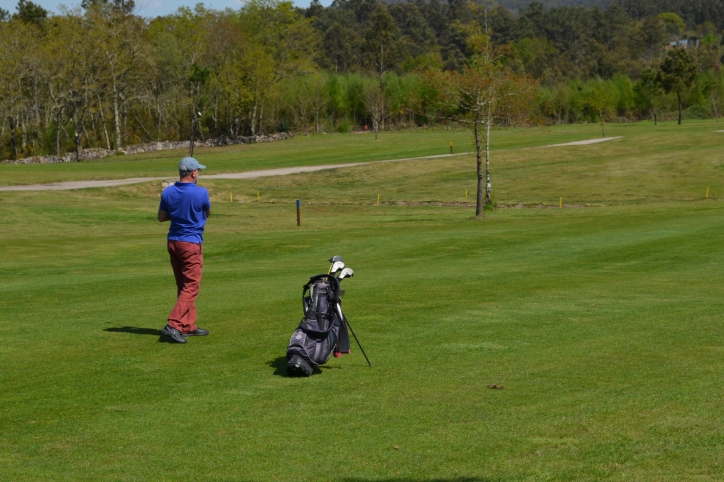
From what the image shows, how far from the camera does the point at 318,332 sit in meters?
10.3

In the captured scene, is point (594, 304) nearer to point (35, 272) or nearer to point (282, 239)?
point (35, 272)

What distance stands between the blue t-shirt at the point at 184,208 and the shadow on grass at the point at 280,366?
7.29 feet

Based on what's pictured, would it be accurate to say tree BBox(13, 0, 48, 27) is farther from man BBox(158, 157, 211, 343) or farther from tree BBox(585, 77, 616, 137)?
man BBox(158, 157, 211, 343)

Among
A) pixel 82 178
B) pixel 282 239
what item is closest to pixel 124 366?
pixel 282 239

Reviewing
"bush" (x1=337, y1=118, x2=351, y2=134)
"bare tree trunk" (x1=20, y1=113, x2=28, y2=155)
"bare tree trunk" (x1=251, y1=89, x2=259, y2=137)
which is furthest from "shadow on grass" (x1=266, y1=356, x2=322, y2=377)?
"bush" (x1=337, y1=118, x2=351, y2=134)

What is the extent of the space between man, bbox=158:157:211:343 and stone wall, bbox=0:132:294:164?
94.1 meters

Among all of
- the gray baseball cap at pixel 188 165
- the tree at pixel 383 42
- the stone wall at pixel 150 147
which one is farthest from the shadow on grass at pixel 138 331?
the tree at pixel 383 42

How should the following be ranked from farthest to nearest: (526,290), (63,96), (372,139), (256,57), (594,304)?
(256,57)
(372,139)
(63,96)
(526,290)
(594,304)

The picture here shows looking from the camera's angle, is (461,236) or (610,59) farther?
(610,59)

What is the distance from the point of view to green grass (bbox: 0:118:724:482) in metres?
7.34

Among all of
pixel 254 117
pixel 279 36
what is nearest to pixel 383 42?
pixel 279 36

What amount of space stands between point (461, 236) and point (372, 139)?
263 ft

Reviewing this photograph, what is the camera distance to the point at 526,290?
17.2 m

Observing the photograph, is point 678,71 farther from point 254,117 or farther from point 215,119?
point 215,119
